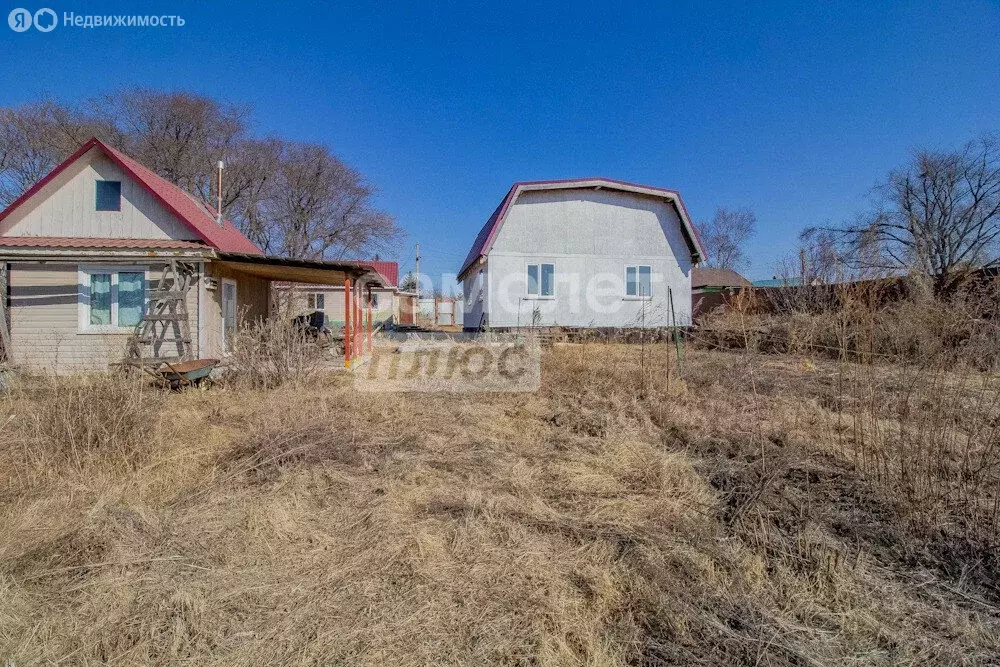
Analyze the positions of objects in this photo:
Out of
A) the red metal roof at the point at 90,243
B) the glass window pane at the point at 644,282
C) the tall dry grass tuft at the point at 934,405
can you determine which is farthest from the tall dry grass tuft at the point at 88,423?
the glass window pane at the point at 644,282

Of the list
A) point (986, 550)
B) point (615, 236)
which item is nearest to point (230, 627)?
point (986, 550)

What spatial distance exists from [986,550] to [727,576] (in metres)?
1.58

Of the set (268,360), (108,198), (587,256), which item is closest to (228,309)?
(108,198)

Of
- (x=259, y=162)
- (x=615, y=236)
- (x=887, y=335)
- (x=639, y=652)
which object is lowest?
(x=639, y=652)

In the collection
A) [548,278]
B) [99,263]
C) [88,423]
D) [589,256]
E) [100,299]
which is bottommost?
[88,423]

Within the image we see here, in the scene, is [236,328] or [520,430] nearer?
[520,430]

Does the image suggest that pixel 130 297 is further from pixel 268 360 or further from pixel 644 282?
pixel 644 282

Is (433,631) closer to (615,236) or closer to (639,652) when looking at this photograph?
(639,652)

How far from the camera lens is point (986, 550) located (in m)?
2.57

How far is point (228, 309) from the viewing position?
11.4 m

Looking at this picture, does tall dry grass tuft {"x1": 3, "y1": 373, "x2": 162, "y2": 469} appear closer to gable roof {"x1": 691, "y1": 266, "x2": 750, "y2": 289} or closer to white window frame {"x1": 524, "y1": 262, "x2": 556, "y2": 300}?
white window frame {"x1": 524, "y1": 262, "x2": 556, "y2": 300}

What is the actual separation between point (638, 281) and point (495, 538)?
550 inches

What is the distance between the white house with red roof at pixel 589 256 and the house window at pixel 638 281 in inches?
1.3

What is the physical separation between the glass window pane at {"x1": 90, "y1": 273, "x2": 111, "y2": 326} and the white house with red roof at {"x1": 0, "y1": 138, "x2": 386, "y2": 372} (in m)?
0.02
